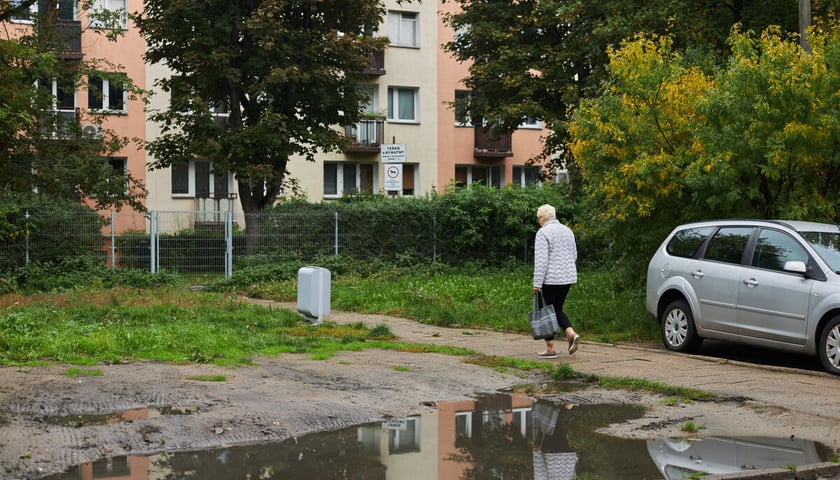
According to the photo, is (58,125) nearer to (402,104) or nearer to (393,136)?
(393,136)

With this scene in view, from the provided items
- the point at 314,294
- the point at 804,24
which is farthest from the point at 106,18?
the point at 804,24

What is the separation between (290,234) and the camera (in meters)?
27.6

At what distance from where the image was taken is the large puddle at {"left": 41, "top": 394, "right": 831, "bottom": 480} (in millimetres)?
6809

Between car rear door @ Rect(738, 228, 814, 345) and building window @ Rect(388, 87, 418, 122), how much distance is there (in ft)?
110

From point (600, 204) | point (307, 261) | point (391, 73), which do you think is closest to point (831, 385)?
point (600, 204)

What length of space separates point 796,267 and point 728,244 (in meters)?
1.43

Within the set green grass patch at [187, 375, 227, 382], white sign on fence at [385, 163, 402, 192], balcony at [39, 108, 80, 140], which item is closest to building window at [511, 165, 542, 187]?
balcony at [39, 108, 80, 140]

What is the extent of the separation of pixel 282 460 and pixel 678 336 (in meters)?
7.67

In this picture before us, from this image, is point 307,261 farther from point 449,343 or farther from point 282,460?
point 282,460

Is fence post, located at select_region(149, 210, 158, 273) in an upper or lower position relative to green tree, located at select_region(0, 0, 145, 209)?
lower

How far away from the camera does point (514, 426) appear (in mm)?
8570

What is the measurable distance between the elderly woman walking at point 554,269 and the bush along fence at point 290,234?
1489 centimetres

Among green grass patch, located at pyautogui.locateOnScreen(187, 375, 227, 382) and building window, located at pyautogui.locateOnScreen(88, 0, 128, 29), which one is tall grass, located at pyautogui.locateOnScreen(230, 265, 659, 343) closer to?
green grass patch, located at pyautogui.locateOnScreen(187, 375, 227, 382)

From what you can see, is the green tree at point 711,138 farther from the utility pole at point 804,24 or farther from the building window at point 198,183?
the building window at point 198,183
